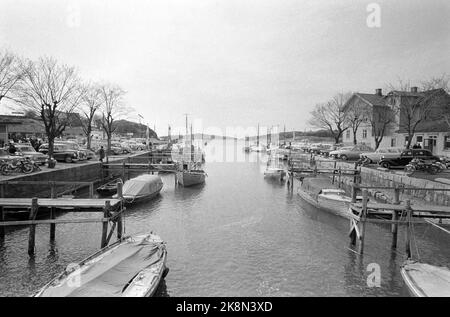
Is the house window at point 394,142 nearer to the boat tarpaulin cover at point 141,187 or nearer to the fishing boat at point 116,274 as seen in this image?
the boat tarpaulin cover at point 141,187

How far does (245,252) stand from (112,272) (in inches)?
271

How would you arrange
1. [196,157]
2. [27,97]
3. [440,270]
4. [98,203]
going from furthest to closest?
[196,157] → [27,97] → [98,203] → [440,270]

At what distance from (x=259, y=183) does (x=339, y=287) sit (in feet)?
84.2

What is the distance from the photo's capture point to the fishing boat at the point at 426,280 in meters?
9.06

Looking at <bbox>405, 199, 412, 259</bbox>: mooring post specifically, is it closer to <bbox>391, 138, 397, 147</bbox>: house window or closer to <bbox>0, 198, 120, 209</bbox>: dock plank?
<bbox>0, 198, 120, 209</bbox>: dock plank

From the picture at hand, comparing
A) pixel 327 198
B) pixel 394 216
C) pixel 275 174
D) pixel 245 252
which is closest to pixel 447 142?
pixel 275 174

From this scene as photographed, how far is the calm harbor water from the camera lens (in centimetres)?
1173

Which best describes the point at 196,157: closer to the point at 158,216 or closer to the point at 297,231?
the point at 158,216

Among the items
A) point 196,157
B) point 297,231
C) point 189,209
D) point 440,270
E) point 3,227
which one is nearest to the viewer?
point 440,270

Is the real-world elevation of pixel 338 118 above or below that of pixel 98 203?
Answer: above

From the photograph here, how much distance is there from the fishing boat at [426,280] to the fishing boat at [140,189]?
18.9m

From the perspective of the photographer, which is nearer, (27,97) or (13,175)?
(13,175)
